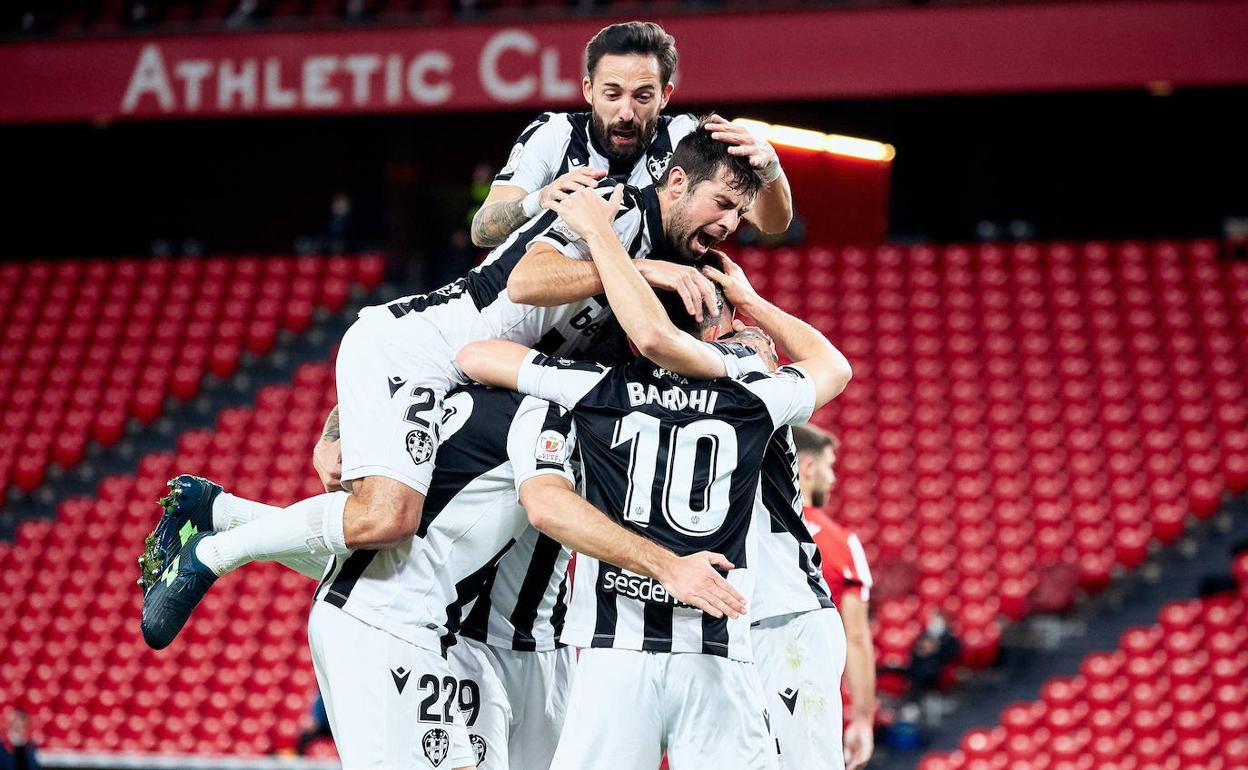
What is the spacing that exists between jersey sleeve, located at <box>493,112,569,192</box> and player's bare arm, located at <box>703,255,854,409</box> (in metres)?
0.97

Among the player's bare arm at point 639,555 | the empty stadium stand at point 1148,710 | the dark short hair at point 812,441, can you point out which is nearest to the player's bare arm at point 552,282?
the player's bare arm at point 639,555

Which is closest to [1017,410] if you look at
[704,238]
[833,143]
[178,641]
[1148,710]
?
[1148,710]

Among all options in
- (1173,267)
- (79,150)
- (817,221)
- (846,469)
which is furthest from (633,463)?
(79,150)

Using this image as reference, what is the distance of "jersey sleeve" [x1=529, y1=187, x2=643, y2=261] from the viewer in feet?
14.4

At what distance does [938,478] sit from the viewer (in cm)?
1380

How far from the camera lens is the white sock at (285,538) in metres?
4.35

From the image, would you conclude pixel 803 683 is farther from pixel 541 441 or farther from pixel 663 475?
pixel 541 441

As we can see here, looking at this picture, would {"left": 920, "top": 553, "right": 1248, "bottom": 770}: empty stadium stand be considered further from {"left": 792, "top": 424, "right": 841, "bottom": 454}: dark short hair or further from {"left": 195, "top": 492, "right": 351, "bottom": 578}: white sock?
{"left": 195, "top": 492, "right": 351, "bottom": 578}: white sock

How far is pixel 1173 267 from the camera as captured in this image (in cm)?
1549

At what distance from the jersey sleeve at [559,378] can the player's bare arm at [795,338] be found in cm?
57

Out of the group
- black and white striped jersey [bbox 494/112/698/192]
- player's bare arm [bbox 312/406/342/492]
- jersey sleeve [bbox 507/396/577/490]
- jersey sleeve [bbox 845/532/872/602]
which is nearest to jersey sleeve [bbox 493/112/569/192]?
black and white striped jersey [bbox 494/112/698/192]

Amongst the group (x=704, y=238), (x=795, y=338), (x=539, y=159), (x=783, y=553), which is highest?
(x=539, y=159)

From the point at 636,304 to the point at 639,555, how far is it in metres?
0.70

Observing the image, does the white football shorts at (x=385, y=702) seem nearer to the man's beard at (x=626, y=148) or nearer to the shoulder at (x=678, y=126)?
the man's beard at (x=626, y=148)
